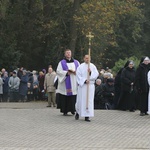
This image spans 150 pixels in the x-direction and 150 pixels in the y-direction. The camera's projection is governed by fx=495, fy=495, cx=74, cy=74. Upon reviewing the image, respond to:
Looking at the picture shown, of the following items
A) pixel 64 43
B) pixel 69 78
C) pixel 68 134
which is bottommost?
pixel 68 134

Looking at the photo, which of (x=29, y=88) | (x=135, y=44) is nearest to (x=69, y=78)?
(x=29, y=88)

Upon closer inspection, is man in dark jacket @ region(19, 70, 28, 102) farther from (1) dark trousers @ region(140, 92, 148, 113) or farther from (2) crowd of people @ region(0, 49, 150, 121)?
(1) dark trousers @ region(140, 92, 148, 113)

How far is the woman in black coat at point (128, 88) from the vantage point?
656 inches

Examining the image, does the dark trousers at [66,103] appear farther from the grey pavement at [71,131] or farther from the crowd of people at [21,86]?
the crowd of people at [21,86]

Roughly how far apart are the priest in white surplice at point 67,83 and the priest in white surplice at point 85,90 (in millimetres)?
736

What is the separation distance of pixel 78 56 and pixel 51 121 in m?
18.8

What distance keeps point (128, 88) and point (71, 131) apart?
5.08 meters

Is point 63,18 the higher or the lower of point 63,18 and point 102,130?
the higher

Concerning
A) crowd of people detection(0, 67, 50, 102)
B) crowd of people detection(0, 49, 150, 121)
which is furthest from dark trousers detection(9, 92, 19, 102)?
crowd of people detection(0, 49, 150, 121)

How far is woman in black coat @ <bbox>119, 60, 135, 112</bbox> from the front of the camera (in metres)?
16.7

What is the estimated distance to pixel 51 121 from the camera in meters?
14.0

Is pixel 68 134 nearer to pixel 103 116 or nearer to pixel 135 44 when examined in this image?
pixel 103 116

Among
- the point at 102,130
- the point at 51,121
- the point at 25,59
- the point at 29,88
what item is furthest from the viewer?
the point at 25,59

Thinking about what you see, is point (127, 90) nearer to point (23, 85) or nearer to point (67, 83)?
point (67, 83)
